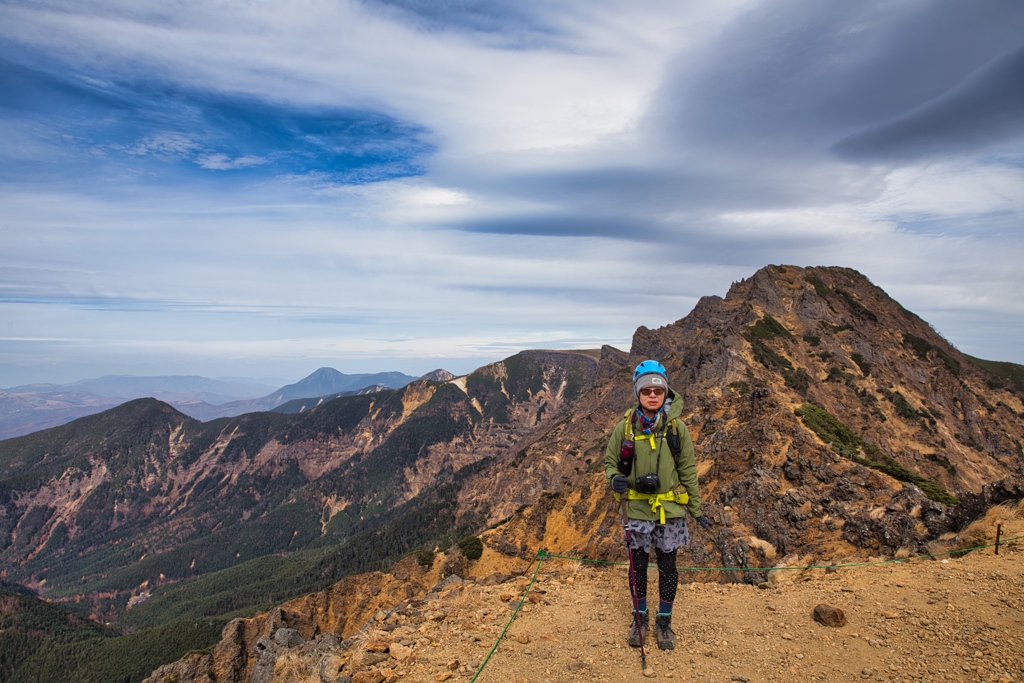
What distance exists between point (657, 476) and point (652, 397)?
53.8 inches

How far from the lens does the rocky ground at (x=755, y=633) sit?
746 cm

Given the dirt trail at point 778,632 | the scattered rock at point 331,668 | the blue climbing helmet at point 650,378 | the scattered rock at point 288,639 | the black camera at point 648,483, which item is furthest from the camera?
the scattered rock at point 288,639

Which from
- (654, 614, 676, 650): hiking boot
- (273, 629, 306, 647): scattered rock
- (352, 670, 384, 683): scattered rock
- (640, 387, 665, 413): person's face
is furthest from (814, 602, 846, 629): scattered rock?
(273, 629, 306, 647): scattered rock

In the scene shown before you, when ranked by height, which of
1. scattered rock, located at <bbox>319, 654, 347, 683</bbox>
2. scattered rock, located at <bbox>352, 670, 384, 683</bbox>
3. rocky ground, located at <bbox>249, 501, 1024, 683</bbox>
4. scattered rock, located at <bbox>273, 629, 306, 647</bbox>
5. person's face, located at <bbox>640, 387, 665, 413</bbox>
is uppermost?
person's face, located at <bbox>640, 387, 665, 413</bbox>

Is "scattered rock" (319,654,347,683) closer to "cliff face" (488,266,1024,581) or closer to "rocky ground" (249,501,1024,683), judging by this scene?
"rocky ground" (249,501,1024,683)

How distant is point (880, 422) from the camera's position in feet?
162

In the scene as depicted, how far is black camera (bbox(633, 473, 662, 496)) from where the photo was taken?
27.2 feet

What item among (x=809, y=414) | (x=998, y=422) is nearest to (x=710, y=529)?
(x=809, y=414)

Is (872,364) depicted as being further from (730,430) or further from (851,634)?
(851,634)

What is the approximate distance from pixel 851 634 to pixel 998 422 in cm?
7737

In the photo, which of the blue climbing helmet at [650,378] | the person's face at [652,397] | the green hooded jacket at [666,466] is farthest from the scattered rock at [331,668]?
the blue climbing helmet at [650,378]

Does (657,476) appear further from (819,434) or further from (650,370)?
(819,434)

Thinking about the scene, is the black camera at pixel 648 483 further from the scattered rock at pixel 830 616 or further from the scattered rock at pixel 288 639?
the scattered rock at pixel 288 639

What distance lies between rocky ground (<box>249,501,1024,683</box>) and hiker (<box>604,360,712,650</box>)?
944 mm
